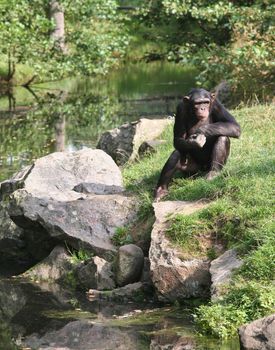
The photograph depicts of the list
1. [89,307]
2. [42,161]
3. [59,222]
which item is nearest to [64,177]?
[42,161]

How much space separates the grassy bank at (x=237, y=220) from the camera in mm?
7754

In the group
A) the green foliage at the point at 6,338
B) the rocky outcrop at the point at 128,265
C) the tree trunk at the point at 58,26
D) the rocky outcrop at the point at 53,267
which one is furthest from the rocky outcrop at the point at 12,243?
the tree trunk at the point at 58,26

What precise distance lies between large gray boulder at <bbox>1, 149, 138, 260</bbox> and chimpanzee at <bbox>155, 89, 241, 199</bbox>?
752 millimetres

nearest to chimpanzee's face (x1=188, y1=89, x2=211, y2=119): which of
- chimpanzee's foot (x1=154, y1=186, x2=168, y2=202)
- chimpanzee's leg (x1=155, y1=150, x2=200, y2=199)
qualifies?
chimpanzee's leg (x1=155, y1=150, x2=200, y2=199)

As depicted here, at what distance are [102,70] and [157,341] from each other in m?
22.2

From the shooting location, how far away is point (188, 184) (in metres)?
10.7

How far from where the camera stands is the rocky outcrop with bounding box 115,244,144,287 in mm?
9547

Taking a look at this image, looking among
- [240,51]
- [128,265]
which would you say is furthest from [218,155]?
[240,51]

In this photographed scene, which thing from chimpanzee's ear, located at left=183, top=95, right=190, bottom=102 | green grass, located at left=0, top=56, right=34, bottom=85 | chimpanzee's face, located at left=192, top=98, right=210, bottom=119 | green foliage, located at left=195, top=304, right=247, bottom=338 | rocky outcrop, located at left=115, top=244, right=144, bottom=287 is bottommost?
green grass, located at left=0, top=56, right=34, bottom=85

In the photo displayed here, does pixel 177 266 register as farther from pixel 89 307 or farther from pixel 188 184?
pixel 188 184

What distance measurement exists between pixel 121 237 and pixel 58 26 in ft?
75.4

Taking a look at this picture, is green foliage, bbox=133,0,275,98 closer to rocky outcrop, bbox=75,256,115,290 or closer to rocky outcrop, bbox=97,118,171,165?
rocky outcrop, bbox=97,118,171,165

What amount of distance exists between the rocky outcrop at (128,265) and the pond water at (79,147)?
19.6 inches

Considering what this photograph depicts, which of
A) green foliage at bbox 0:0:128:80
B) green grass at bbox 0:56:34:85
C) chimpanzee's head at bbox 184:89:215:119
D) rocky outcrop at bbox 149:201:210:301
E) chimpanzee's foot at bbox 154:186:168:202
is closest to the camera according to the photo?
rocky outcrop at bbox 149:201:210:301
